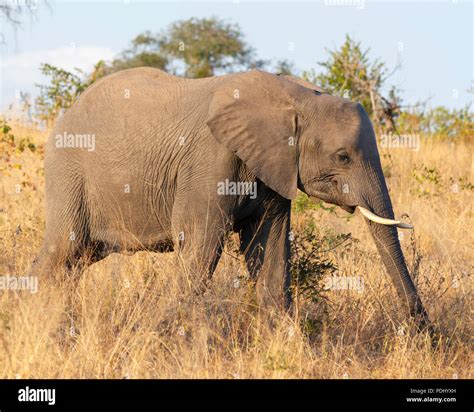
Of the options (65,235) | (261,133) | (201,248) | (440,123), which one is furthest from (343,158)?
(440,123)

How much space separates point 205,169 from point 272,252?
2.72 feet

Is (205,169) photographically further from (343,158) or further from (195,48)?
(195,48)

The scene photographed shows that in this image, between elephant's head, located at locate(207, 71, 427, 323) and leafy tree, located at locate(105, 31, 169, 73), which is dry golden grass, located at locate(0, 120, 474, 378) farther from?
leafy tree, located at locate(105, 31, 169, 73)

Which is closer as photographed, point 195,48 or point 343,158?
point 343,158

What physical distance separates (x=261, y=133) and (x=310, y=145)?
353 mm

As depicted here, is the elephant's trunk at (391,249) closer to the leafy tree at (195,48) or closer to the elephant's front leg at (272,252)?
the elephant's front leg at (272,252)

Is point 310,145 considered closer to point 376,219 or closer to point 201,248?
point 376,219

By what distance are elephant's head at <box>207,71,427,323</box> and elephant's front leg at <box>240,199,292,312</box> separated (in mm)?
358

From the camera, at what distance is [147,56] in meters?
29.9

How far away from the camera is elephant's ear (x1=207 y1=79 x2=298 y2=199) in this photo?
6633mm

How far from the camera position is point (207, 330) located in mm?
6109

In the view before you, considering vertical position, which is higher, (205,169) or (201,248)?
(205,169)
